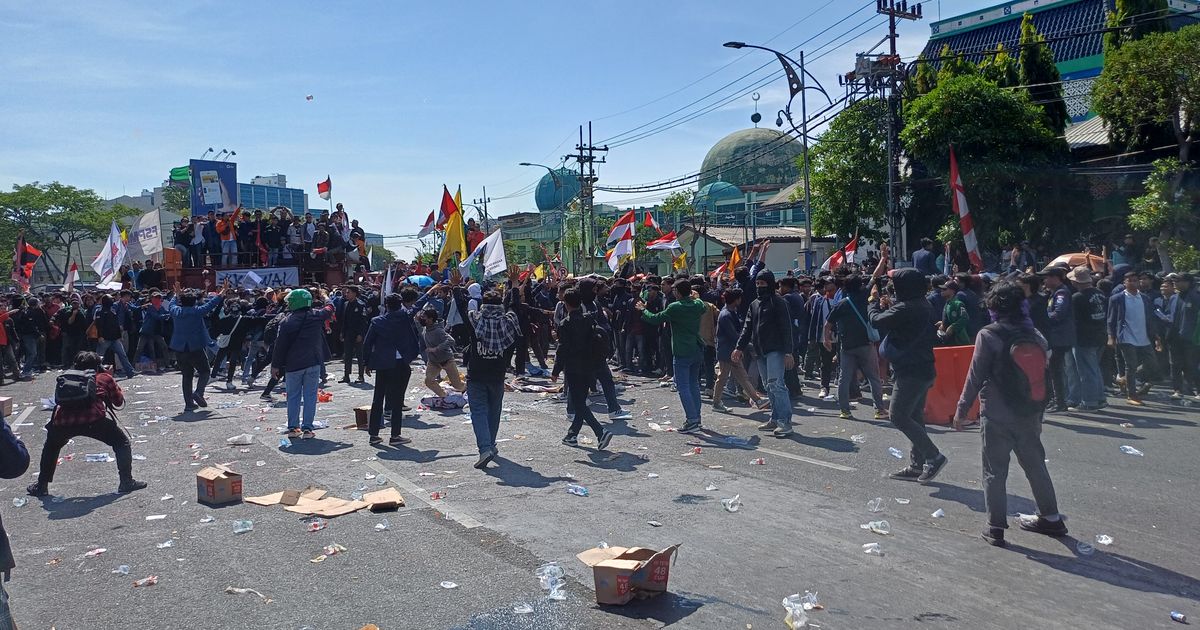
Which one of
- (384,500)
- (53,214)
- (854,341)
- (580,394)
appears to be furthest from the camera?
(53,214)

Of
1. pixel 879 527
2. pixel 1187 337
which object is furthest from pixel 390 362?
pixel 1187 337

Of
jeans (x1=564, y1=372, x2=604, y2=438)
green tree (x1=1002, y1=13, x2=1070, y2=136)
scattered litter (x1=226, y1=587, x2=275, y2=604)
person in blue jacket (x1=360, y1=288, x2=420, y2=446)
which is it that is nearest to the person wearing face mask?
person in blue jacket (x1=360, y1=288, x2=420, y2=446)

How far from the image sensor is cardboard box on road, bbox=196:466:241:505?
7570 millimetres

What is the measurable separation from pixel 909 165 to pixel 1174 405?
18.5 meters

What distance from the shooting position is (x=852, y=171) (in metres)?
30.3

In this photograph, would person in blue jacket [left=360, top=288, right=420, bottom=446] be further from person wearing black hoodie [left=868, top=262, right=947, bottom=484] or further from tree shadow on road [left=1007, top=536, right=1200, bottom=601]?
tree shadow on road [left=1007, top=536, right=1200, bottom=601]

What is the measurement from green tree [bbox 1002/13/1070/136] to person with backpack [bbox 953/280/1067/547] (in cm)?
2553

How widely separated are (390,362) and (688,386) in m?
→ 3.53

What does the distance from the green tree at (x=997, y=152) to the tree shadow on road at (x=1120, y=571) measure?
21441 mm

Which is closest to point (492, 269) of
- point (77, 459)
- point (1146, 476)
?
point (77, 459)

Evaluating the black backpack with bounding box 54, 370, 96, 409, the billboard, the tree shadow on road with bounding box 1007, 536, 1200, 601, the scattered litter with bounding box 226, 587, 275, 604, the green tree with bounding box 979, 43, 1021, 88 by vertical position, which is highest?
the green tree with bounding box 979, 43, 1021, 88

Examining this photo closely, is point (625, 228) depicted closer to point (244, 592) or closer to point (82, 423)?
point (82, 423)

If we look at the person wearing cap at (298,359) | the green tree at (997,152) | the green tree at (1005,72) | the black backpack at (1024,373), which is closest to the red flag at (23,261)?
the person wearing cap at (298,359)

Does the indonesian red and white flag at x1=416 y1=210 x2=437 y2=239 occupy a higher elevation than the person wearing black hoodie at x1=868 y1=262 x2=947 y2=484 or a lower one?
higher
